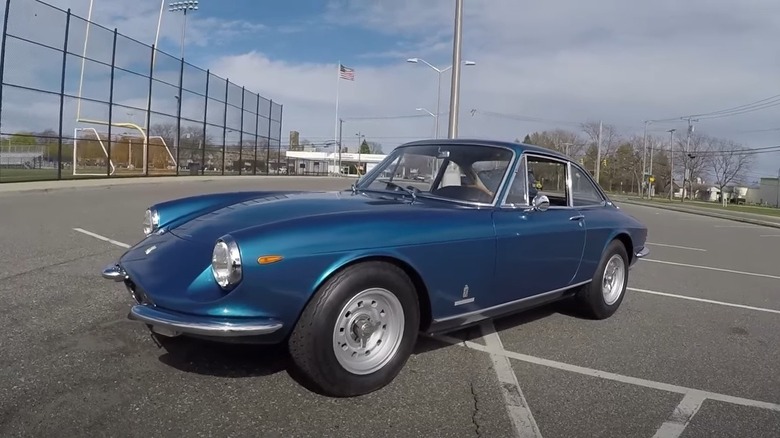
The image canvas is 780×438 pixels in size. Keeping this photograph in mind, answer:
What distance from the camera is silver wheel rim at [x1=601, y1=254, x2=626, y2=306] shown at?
16.9 ft

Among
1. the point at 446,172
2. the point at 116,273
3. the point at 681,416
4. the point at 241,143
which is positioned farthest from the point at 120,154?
the point at 681,416

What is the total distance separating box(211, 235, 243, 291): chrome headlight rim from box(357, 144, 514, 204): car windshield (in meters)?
1.73

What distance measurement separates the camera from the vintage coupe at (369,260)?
2781 millimetres

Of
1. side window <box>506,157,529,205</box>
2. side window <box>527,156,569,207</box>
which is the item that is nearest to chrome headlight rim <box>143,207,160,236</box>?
side window <box>506,157,529,205</box>

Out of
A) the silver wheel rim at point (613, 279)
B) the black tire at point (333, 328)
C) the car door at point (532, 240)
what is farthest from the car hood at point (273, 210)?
the silver wheel rim at point (613, 279)

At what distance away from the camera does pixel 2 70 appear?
18328mm

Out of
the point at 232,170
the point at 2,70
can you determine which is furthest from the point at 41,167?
the point at 232,170

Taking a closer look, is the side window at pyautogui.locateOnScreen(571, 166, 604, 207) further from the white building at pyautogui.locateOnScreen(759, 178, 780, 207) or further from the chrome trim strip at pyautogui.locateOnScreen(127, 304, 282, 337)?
the white building at pyautogui.locateOnScreen(759, 178, 780, 207)

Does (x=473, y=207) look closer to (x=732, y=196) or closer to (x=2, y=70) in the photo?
(x=2, y=70)

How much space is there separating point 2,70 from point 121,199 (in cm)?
748

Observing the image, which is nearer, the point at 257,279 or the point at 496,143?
the point at 257,279

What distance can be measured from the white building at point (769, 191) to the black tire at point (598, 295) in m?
90.3

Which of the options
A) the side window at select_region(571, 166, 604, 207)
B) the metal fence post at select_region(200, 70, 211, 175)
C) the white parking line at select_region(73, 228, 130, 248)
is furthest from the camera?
the metal fence post at select_region(200, 70, 211, 175)

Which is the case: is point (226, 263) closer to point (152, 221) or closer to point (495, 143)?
point (152, 221)
